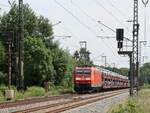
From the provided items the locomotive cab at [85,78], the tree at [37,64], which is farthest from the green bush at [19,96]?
the tree at [37,64]

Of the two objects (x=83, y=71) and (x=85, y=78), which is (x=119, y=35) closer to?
(x=85, y=78)

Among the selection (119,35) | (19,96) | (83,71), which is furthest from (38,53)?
(119,35)

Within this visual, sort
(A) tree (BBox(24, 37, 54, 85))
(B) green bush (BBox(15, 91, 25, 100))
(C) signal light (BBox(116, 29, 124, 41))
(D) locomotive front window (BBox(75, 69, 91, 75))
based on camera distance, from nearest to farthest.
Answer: (C) signal light (BBox(116, 29, 124, 41)), (B) green bush (BBox(15, 91, 25, 100)), (D) locomotive front window (BBox(75, 69, 91, 75)), (A) tree (BBox(24, 37, 54, 85))

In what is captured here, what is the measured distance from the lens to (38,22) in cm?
8944

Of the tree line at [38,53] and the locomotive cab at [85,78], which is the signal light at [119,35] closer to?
the locomotive cab at [85,78]

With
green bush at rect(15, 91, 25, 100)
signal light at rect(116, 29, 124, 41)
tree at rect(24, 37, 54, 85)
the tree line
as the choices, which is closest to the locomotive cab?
the tree line

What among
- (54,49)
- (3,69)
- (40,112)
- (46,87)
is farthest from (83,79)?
(40,112)

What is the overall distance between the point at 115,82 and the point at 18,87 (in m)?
37.9

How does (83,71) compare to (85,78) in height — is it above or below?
above

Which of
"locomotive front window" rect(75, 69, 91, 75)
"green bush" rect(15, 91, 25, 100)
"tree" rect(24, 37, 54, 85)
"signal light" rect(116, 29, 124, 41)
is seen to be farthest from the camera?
"tree" rect(24, 37, 54, 85)

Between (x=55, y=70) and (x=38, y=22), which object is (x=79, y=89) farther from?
(x=38, y=22)

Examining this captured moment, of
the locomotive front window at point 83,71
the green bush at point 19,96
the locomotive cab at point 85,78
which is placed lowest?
the green bush at point 19,96

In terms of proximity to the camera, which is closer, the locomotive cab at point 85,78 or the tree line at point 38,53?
the locomotive cab at point 85,78

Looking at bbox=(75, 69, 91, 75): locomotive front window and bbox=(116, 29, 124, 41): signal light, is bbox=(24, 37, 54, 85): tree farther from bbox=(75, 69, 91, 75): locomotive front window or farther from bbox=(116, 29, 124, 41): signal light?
bbox=(116, 29, 124, 41): signal light
